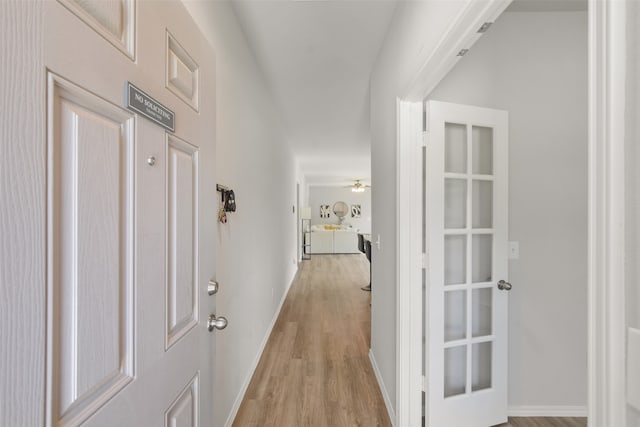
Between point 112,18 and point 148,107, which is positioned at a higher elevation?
point 112,18

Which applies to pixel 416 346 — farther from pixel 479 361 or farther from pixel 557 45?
pixel 557 45

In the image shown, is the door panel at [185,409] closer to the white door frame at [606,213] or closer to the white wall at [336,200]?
the white door frame at [606,213]

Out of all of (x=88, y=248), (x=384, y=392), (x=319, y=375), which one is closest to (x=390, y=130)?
(x=88, y=248)

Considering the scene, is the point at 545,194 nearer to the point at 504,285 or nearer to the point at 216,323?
the point at 504,285

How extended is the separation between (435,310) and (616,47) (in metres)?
1.43

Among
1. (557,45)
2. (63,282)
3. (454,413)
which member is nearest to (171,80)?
(63,282)

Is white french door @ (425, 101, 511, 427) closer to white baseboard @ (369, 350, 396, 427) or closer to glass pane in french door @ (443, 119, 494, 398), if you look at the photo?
glass pane in french door @ (443, 119, 494, 398)

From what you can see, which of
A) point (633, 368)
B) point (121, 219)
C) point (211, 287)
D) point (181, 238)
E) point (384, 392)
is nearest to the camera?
point (633, 368)

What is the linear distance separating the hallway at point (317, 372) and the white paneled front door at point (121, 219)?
120 cm

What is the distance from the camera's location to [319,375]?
2.26m

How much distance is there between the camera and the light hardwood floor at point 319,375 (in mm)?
1794

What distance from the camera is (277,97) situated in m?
3.14

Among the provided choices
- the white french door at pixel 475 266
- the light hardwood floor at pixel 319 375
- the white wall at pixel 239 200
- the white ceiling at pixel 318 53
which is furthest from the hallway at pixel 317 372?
the white ceiling at pixel 318 53

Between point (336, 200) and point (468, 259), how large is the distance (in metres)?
8.92
